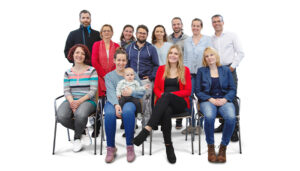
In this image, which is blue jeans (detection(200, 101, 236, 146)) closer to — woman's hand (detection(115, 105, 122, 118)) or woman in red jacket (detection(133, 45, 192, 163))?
woman in red jacket (detection(133, 45, 192, 163))

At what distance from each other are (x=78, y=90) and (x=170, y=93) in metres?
1.27

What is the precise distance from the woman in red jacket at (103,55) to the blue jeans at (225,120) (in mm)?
1659

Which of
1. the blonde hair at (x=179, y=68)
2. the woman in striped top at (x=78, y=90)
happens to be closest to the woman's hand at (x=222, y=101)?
the blonde hair at (x=179, y=68)

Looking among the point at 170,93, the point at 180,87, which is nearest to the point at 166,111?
the point at 170,93

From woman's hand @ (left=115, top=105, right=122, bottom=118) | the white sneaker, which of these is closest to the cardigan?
woman's hand @ (left=115, top=105, right=122, bottom=118)

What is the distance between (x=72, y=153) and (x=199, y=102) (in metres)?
1.90

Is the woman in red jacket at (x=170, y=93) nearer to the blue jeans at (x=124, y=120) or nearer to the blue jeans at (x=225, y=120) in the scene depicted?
the blue jeans at (x=124, y=120)

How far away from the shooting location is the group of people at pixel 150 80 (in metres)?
3.17

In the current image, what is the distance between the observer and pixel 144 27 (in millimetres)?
3816

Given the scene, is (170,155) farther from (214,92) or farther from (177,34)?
(177,34)

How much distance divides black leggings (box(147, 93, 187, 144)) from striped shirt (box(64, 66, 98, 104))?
945 mm

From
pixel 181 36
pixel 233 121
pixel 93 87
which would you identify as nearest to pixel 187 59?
pixel 181 36

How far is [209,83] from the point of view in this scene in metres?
3.45

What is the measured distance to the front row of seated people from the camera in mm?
3143
